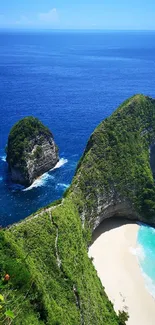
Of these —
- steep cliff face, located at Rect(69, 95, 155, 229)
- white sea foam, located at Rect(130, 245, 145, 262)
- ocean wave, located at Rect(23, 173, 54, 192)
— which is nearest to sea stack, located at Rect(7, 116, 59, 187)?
ocean wave, located at Rect(23, 173, 54, 192)

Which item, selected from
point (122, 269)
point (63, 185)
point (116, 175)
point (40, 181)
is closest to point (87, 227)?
point (122, 269)

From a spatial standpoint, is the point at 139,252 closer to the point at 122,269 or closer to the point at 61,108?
the point at 122,269

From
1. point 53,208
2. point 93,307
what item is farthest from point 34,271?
point 53,208

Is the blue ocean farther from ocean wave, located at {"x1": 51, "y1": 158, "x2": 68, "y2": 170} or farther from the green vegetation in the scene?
the green vegetation

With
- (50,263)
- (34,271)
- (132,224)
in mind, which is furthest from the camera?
(132,224)

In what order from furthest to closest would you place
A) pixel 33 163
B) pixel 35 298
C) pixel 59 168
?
pixel 59 168 → pixel 33 163 → pixel 35 298

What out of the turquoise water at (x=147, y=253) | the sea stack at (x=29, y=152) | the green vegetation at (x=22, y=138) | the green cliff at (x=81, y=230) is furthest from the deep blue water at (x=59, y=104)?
the turquoise water at (x=147, y=253)

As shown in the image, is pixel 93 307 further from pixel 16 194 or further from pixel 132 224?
pixel 16 194

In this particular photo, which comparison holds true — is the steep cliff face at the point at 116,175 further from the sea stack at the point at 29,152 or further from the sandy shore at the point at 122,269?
the sea stack at the point at 29,152
